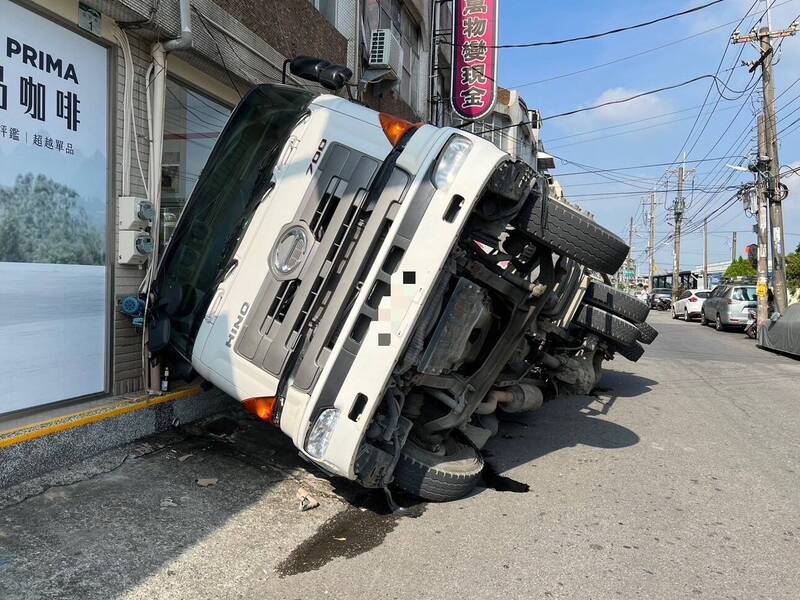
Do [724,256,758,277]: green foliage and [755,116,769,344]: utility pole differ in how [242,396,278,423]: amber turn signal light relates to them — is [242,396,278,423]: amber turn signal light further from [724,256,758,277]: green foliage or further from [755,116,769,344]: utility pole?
[724,256,758,277]: green foliage

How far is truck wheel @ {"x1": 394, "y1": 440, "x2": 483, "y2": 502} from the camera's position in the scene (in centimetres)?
414

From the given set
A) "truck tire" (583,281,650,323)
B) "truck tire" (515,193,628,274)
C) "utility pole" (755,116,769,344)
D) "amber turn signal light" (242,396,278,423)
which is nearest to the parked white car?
"utility pole" (755,116,769,344)

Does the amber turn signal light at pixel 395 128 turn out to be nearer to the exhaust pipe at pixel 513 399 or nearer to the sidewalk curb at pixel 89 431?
the exhaust pipe at pixel 513 399

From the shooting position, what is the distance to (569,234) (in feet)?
13.8

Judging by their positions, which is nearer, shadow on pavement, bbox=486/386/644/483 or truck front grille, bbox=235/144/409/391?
truck front grille, bbox=235/144/409/391

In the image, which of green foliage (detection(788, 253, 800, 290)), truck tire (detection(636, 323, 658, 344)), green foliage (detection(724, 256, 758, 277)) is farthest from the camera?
green foliage (detection(724, 256, 758, 277))

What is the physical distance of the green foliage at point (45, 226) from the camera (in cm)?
446

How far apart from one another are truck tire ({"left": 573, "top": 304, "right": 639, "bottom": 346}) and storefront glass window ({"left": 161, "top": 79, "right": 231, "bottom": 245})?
4.44 meters

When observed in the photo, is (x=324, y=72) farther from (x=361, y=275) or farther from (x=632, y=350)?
(x=632, y=350)

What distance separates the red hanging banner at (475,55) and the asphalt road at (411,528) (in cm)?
1198

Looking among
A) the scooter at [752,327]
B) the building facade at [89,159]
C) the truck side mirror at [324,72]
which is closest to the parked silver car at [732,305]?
the scooter at [752,327]

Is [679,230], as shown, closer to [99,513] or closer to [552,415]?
[552,415]

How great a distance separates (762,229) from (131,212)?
72.6 ft

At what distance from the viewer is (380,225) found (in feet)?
12.2
